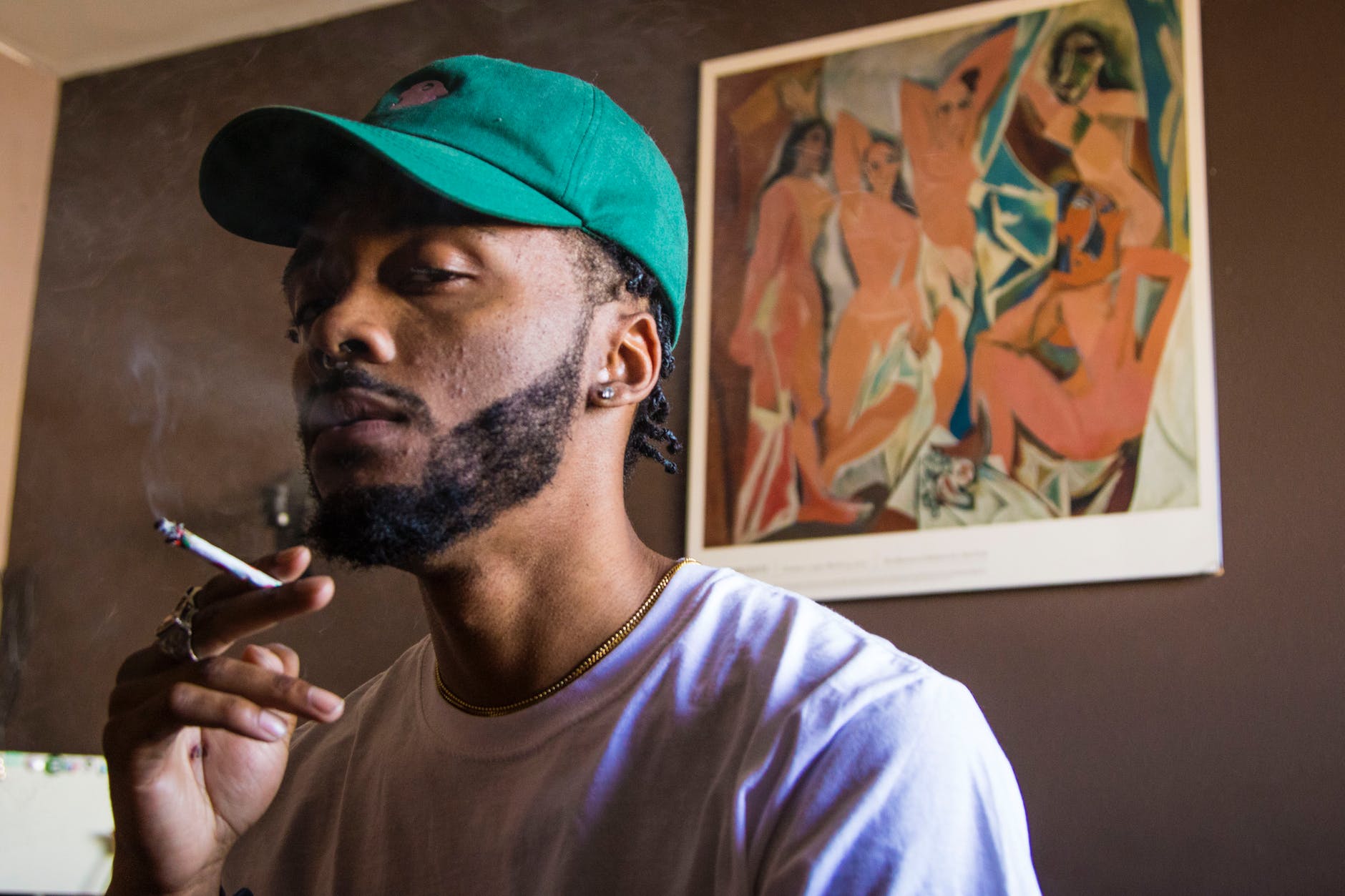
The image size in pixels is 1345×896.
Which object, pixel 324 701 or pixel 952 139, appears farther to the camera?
pixel 952 139

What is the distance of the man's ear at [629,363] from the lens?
1.15 meters

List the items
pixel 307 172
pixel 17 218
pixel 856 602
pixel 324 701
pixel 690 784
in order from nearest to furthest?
pixel 324 701, pixel 690 784, pixel 307 172, pixel 17 218, pixel 856 602

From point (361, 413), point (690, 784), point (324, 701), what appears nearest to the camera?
point (324, 701)

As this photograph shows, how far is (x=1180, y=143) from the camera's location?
77.2 inches

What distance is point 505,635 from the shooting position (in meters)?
1.07

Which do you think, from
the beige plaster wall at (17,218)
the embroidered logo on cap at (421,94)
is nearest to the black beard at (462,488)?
the embroidered logo on cap at (421,94)

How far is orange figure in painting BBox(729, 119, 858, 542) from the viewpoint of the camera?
6.51 feet

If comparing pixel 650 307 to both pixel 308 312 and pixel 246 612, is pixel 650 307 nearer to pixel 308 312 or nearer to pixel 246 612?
pixel 308 312

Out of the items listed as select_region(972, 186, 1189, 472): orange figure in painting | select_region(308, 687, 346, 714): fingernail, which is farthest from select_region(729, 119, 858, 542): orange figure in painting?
select_region(308, 687, 346, 714): fingernail

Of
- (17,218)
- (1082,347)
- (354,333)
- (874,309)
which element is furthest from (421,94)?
(1082,347)

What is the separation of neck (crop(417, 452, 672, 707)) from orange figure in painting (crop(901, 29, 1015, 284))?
106 cm

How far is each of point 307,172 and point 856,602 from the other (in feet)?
3.60

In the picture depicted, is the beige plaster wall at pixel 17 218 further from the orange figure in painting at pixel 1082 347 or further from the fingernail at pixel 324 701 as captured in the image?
the orange figure in painting at pixel 1082 347

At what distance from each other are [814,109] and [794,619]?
1167 mm
